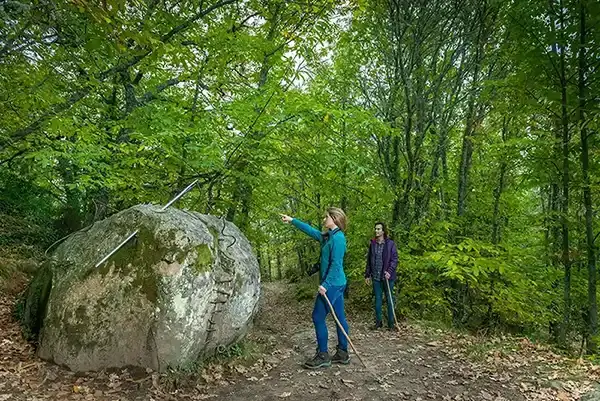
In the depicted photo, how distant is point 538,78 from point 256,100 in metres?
4.44

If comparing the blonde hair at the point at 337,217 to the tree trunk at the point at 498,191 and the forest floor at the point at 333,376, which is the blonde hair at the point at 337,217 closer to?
the forest floor at the point at 333,376

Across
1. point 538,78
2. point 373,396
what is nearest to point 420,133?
point 538,78

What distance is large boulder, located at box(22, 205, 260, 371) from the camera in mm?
4715

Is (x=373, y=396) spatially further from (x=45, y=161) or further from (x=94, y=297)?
(x=45, y=161)

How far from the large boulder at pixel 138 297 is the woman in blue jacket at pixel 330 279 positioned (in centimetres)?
125

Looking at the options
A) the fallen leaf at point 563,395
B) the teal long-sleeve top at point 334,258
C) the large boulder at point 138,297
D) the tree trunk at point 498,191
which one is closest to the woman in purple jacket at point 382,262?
the teal long-sleeve top at point 334,258

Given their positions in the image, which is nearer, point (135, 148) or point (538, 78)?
point (538, 78)

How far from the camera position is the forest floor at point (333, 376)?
4.40m

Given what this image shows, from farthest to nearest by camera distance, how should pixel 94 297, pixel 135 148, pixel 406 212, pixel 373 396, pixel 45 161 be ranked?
pixel 406 212 < pixel 135 148 < pixel 45 161 < pixel 94 297 < pixel 373 396

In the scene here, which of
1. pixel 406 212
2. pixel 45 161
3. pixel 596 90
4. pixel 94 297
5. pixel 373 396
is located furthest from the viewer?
pixel 406 212

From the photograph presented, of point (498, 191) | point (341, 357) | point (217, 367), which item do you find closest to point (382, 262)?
point (341, 357)

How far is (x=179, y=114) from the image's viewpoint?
22.5ft

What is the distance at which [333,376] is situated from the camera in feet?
16.4

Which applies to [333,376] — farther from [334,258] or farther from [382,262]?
[382,262]
